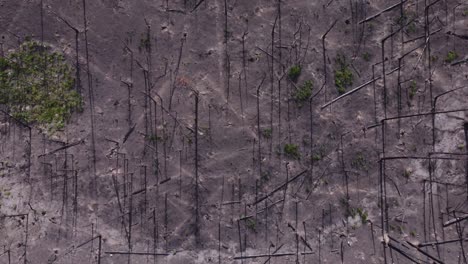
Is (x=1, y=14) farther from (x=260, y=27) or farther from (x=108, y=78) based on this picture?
(x=260, y=27)

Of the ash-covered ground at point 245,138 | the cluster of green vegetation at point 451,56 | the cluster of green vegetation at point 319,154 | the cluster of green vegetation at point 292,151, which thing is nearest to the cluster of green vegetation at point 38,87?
the ash-covered ground at point 245,138

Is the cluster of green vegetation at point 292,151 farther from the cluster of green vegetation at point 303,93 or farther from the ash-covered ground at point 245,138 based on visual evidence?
the cluster of green vegetation at point 303,93

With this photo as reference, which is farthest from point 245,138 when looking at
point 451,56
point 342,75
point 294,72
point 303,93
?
point 451,56

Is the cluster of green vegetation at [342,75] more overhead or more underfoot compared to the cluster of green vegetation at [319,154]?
more overhead

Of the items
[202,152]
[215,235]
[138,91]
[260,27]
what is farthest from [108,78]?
[215,235]

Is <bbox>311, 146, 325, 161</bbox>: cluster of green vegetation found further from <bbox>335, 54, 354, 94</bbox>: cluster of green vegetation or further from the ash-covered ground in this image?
<bbox>335, 54, 354, 94</bbox>: cluster of green vegetation

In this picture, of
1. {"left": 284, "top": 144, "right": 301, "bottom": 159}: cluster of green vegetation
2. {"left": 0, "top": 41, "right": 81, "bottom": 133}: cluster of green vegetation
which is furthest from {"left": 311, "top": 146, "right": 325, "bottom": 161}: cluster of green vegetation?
{"left": 0, "top": 41, "right": 81, "bottom": 133}: cluster of green vegetation
